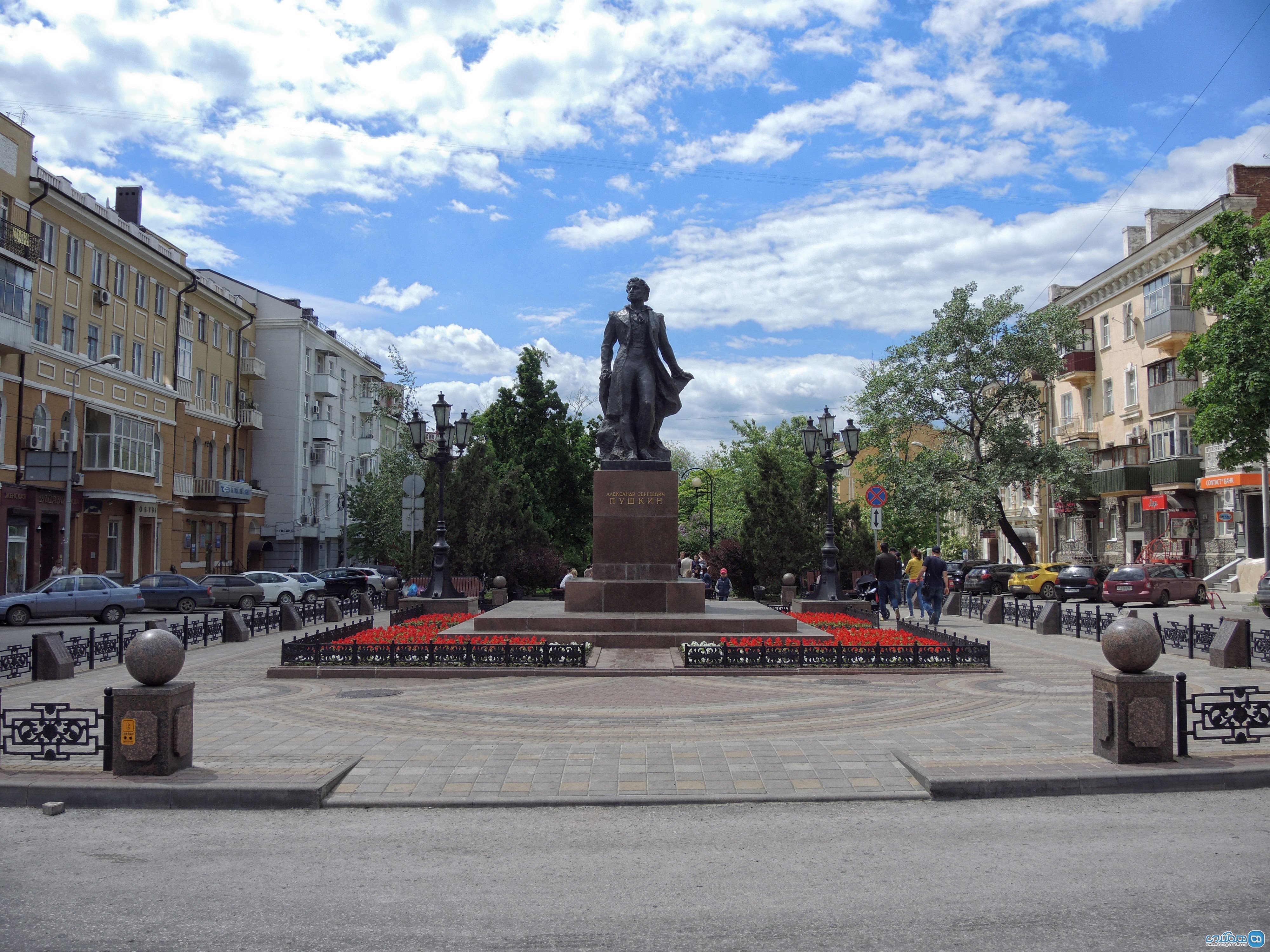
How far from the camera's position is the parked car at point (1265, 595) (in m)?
23.0

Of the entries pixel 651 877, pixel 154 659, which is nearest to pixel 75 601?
pixel 154 659

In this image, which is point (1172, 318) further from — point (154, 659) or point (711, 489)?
point (154, 659)

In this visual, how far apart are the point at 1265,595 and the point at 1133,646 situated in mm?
19300

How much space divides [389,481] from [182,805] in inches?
1649

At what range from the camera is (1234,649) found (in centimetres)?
1456

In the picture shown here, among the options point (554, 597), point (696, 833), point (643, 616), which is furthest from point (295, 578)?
point (696, 833)

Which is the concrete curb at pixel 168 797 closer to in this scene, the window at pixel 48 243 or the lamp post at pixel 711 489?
the lamp post at pixel 711 489

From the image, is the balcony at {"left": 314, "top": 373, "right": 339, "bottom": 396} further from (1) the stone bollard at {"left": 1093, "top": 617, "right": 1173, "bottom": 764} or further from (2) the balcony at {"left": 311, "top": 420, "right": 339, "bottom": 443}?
(1) the stone bollard at {"left": 1093, "top": 617, "right": 1173, "bottom": 764}

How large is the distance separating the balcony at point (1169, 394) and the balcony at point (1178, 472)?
7.21 feet

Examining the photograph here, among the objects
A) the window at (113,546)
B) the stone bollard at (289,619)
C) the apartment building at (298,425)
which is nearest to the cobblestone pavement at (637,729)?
the stone bollard at (289,619)

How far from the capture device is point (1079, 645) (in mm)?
18594

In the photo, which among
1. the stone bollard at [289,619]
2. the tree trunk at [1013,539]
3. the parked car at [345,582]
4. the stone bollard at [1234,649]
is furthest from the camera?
the tree trunk at [1013,539]

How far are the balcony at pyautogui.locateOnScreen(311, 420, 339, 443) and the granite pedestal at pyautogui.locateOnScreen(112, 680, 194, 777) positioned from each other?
174 feet

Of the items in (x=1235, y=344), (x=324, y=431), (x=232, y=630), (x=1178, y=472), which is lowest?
(x=232, y=630)
